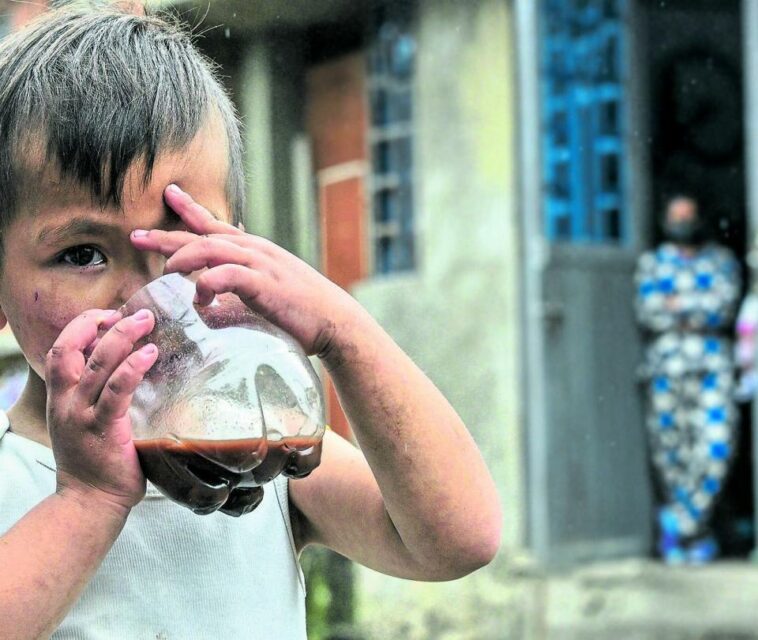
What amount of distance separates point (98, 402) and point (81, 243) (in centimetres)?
18

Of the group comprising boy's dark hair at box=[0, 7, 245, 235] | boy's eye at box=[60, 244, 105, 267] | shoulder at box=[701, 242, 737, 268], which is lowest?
shoulder at box=[701, 242, 737, 268]

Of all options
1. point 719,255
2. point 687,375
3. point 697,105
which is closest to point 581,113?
point 697,105

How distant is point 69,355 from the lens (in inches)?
38.9

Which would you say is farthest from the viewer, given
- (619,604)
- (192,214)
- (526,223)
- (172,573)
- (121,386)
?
(619,604)

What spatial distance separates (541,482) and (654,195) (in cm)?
142

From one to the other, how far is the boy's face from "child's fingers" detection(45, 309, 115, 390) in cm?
9

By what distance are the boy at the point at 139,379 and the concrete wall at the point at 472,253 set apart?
7.22ft

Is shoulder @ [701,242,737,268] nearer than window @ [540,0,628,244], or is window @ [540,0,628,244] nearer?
A: window @ [540,0,628,244]

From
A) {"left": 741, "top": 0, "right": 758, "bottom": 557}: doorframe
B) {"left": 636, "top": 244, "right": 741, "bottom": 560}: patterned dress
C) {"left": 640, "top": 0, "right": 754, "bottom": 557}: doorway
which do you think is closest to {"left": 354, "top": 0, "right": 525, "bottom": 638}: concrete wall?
{"left": 636, "top": 244, "right": 741, "bottom": 560}: patterned dress

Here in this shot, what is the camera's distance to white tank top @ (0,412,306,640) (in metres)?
1.15

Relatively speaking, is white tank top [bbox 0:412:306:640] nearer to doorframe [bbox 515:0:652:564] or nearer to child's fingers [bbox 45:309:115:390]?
child's fingers [bbox 45:309:115:390]

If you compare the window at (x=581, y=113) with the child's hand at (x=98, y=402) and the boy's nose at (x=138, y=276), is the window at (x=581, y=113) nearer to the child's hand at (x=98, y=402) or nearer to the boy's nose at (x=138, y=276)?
the boy's nose at (x=138, y=276)

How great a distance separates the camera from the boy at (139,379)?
1.00 m

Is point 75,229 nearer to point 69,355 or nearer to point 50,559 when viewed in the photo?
point 69,355
